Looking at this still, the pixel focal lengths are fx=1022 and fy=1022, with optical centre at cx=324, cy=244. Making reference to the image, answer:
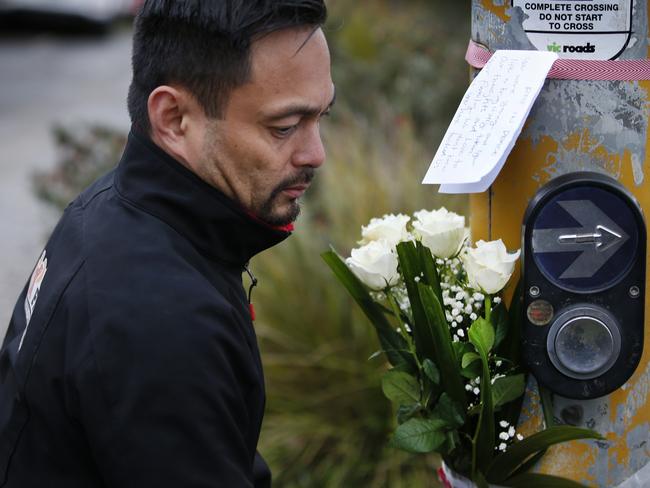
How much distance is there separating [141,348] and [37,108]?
10.3 metres

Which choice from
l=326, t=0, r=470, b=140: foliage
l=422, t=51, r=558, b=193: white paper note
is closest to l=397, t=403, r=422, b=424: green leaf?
l=422, t=51, r=558, b=193: white paper note

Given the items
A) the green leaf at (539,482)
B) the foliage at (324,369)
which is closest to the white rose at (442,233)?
the green leaf at (539,482)

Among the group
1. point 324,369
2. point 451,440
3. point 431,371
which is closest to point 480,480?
point 451,440

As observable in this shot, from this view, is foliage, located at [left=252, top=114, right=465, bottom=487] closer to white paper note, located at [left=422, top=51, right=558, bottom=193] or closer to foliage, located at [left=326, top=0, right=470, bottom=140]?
foliage, located at [left=326, top=0, right=470, bottom=140]

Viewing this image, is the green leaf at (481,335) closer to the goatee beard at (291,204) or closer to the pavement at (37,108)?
the goatee beard at (291,204)

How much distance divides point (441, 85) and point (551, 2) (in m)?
5.77

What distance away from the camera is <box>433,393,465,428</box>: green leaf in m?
1.98

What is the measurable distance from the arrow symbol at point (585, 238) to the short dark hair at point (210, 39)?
1.92 ft

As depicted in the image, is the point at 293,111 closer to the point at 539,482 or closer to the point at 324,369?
the point at 539,482

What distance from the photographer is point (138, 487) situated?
162cm

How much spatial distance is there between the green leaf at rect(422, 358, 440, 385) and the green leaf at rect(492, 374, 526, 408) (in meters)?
0.11

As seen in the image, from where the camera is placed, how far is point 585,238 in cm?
190

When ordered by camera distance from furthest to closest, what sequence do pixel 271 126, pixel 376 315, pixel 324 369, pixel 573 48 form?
1. pixel 324 369
2. pixel 376 315
3. pixel 573 48
4. pixel 271 126

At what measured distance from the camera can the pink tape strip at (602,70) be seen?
1930 mm
